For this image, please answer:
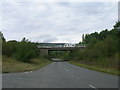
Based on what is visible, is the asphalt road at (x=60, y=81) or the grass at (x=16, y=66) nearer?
the asphalt road at (x=60, y=81)

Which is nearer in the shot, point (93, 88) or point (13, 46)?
point (93, 88)

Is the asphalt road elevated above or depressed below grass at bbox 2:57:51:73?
above

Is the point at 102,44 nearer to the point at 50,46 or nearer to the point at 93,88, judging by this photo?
the point at 93,88

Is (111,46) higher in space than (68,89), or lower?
higher

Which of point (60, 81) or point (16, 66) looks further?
point (16, 66)

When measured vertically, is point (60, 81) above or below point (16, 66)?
above

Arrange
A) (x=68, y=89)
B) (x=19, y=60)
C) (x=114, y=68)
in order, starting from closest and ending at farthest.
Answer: (x=68, y=89) → (x=114, y=68) → (x=19, y=60)

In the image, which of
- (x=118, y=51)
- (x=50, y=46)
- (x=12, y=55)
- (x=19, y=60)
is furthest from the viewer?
(x=50, y=46)

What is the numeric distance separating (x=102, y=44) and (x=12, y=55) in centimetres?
5769

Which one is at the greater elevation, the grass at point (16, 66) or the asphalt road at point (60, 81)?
the asphalt road at point (60, 81)

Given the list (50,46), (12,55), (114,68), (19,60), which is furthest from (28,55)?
(50,46)

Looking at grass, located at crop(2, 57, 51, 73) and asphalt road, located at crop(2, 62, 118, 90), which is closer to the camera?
asphalt road, located at crop(2, 62, 118, 90)

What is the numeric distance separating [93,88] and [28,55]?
53380 millimetres

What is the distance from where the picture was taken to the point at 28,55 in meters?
69.3
